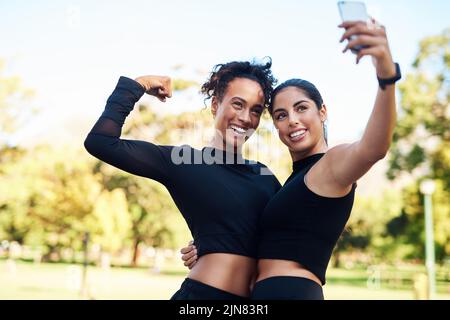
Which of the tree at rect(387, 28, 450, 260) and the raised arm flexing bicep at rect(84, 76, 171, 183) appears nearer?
the raised arm flexing bicep at rect(84, 76, 171, 183)

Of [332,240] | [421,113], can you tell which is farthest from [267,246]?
[421,113]

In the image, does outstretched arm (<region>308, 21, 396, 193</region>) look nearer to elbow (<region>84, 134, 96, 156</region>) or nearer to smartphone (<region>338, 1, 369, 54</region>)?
smartphone (<region>338, 1, 369, 54</region>)

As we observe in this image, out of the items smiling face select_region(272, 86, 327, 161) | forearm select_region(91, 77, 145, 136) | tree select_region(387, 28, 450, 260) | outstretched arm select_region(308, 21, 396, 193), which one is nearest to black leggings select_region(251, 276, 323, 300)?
outstretched arm select_region(308, 21, 396, 193)

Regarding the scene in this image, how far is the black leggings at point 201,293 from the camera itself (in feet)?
8.86

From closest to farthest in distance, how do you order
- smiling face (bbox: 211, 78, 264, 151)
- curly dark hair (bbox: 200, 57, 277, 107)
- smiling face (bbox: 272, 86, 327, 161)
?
1. smiling face (bbox: 272, 86, 327, 161)
2. smiling face (bbox: 211, 78, 264, 151)
3. curly dark hair (bbox: 200, 57, 277, 107)

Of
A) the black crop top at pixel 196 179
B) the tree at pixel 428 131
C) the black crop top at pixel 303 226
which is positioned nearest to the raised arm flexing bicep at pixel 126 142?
the black crop top at pixel 196 179

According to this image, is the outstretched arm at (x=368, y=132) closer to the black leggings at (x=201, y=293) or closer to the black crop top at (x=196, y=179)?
the black crop top at (x=196, y=179)

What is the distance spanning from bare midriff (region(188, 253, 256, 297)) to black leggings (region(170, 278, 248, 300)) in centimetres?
2

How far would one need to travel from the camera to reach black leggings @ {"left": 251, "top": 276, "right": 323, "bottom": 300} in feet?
8.39

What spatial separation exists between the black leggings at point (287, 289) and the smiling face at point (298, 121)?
74 cm

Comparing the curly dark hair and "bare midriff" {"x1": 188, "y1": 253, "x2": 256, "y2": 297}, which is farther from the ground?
the curly dark hair

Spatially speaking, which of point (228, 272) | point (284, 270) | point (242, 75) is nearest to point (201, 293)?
point (228, 272)

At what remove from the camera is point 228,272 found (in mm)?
2705

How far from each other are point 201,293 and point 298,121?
1050 mm
